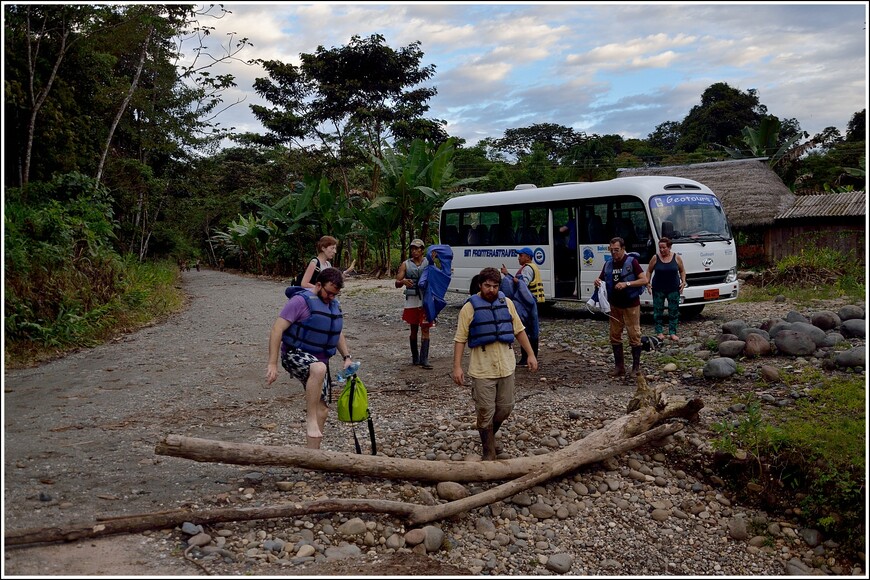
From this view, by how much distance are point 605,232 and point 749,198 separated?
31.1 ft

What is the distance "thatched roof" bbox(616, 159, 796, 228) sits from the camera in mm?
19844

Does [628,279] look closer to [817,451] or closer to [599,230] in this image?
[817,451]

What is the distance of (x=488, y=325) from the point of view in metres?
5.62

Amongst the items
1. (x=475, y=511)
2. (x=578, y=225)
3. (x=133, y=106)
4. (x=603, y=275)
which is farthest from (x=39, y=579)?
(x=133, y=106)

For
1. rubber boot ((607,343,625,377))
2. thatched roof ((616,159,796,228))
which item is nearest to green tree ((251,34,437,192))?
thatched roof ((616,159,796,228))

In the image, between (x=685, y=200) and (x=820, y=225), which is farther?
(x=820, y=225)

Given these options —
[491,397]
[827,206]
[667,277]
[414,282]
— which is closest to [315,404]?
[491,397]

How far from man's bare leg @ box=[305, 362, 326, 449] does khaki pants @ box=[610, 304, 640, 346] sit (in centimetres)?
429

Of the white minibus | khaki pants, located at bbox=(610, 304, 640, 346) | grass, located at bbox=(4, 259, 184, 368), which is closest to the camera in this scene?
khaki pants, located at bbox=(610, 304, 640, 346)

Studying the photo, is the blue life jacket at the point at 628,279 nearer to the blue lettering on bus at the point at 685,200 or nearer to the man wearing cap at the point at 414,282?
the man wearing cap at the point at 414,282

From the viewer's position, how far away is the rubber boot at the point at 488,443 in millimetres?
5950

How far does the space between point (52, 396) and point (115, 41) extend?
11258 millimetres

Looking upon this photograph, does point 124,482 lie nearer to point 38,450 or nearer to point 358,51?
point 38,450

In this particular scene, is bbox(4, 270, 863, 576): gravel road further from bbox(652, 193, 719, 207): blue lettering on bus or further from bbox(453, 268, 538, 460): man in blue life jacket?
bbox(652, 193, 719, 207): blue lettering on bus
